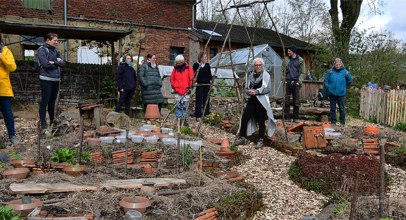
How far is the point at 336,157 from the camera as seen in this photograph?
4309mm

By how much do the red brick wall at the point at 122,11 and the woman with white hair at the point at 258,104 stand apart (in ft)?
31.4

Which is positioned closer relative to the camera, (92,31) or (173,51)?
(92,31)

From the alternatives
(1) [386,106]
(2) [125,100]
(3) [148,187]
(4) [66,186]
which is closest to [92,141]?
(4) [66,186]

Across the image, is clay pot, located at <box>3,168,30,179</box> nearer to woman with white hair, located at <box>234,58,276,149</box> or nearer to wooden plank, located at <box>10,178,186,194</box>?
wooden plank, located at <box>10,178,186,194</box>

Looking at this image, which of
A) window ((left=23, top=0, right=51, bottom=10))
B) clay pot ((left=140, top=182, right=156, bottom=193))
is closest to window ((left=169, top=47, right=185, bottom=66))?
window ((left=23, top=0, right=51, bottom=10))

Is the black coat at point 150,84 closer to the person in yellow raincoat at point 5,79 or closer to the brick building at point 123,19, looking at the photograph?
the person in yellow raincoat at point 5,79


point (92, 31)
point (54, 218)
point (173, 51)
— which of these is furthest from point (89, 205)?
point (173, 51)

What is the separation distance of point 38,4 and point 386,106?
1365cm

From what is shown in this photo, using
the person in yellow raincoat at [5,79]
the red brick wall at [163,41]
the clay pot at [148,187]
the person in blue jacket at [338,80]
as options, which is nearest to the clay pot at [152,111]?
the person in yellow raincoat at [5,79]

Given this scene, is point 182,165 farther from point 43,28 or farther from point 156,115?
point 43,28

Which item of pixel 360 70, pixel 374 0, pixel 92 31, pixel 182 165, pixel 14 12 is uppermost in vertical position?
pixel 374 0

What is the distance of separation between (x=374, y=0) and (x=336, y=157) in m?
15.4

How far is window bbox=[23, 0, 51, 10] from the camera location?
14.0 metres

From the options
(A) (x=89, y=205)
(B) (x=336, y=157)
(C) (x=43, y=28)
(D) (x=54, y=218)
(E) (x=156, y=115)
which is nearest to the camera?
(D) (x=54, y=218)
